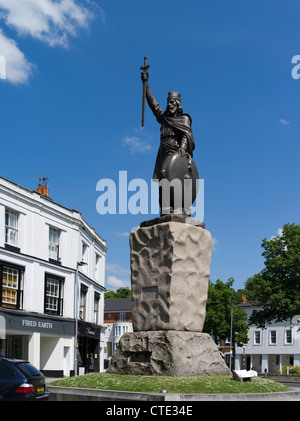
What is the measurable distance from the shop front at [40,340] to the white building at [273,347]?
108 feet

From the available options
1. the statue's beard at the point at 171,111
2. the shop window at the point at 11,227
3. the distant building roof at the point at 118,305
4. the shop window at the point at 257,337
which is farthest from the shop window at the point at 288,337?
the statue's beard at the point at 171,111

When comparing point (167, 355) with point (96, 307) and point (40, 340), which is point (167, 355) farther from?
point (96, 307)

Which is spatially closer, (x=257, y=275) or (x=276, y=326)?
(x=257, y=275)

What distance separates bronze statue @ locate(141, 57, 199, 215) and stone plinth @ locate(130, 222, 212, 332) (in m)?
0.91

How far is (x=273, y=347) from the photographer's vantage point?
230 feet

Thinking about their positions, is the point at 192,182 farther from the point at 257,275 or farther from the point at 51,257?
the point at 257,275

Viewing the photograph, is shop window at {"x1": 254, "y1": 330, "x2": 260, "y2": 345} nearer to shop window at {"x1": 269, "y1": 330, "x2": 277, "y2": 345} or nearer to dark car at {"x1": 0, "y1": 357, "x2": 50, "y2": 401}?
shop window at {"x1": 269, "y1": 330, "x2": 277, "y2": 345}

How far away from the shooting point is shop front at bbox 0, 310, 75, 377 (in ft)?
109

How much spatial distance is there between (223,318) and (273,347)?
1205 cm

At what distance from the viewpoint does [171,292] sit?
13.3 meters

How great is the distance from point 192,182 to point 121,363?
504cm

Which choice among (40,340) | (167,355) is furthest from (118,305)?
(167,355)

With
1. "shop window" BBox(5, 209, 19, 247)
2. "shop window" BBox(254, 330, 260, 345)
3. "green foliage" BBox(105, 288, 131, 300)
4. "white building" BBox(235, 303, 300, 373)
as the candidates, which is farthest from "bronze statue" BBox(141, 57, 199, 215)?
"green foliage" BBox(105, 288, 131, 300)
